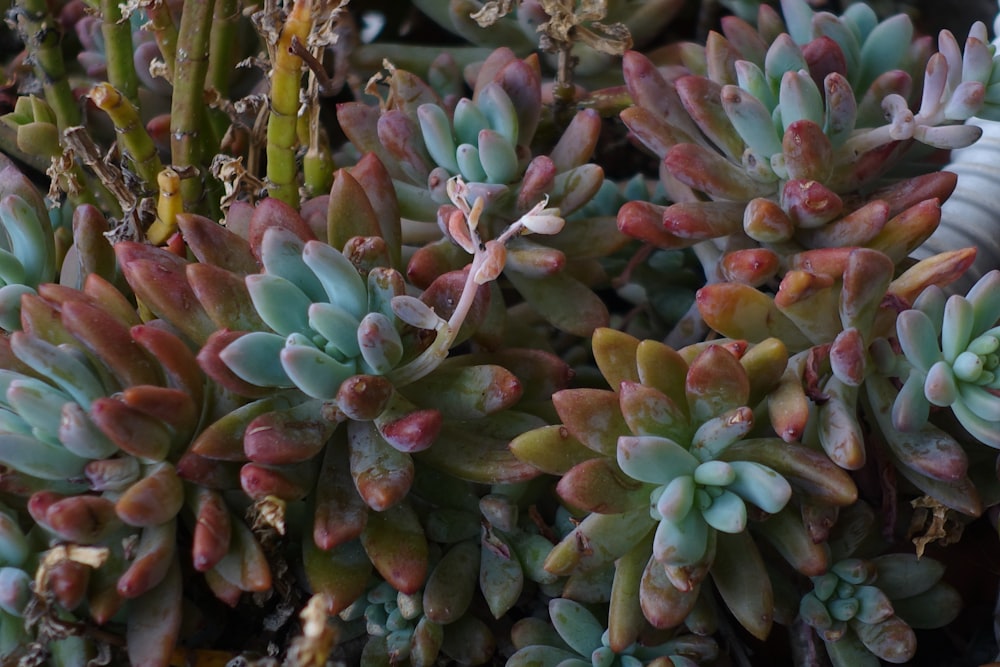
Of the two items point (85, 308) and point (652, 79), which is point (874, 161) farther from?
point (85, 308)

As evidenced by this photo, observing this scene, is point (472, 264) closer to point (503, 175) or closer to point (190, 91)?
point (503, 175)

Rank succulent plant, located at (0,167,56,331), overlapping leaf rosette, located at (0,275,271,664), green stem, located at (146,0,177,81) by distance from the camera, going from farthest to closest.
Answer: green stem, located at (146,0,177,81) < succulent plant, located at (0,167,56,331) < overlapping leaf rosette, located at (0,275,271,664)

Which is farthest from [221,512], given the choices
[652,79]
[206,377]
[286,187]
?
[652,79]

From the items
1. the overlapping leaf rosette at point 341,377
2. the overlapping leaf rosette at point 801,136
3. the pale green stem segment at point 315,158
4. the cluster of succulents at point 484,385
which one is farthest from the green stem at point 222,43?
the overlapping leaf rosette at point 801,136

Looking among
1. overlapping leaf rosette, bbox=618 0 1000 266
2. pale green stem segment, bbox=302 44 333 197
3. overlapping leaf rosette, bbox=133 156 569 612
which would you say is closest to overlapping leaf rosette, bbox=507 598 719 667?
overlapping leaf rosette, bbox=133 156 569 612

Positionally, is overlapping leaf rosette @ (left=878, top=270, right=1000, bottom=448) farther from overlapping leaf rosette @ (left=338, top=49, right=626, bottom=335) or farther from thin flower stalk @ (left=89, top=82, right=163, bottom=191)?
thin flower stalk @ (left=89, top=82, right=163, bottom=191)
